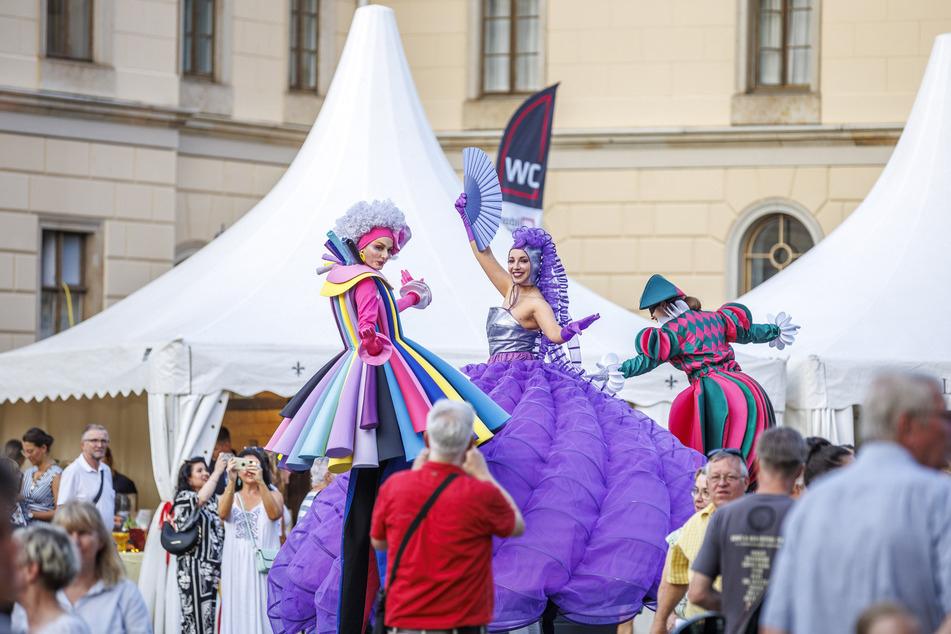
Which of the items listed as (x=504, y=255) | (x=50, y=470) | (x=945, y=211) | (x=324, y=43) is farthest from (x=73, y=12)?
(x=945, y=211)

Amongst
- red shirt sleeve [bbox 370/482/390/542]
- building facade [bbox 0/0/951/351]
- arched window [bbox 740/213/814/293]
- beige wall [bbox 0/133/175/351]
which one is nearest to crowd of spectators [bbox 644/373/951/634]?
red shirt sleeve [bbox 370/482/390/542]

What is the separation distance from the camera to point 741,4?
17.5 m

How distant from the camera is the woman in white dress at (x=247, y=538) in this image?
26.5ft

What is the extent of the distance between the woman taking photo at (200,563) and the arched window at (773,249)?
1040 cm

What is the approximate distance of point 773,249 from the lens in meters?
17.4

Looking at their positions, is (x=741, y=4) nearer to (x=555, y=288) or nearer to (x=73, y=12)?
(x=73, y=12)

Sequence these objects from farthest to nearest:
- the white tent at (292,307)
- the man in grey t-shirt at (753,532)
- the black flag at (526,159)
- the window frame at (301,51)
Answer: the window frame at (301,51) < the black flag at (526,159) < the white tent at (292,307) < the man in grey t-shirt at (753,532)

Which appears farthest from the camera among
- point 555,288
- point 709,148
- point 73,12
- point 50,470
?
point 709,148

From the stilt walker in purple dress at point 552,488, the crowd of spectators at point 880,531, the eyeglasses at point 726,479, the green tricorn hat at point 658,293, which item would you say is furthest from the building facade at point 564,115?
the crowd of spectators at point 880,531

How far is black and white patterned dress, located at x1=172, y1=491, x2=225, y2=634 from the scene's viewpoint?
8.16 meters

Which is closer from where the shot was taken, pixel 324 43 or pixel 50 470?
pixel 50 470

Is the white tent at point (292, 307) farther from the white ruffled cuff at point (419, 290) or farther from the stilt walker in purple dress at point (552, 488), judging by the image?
the white ruffled cuff at point (419, 290)

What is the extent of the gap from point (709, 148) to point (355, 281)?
12175mm

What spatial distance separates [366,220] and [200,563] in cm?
287
